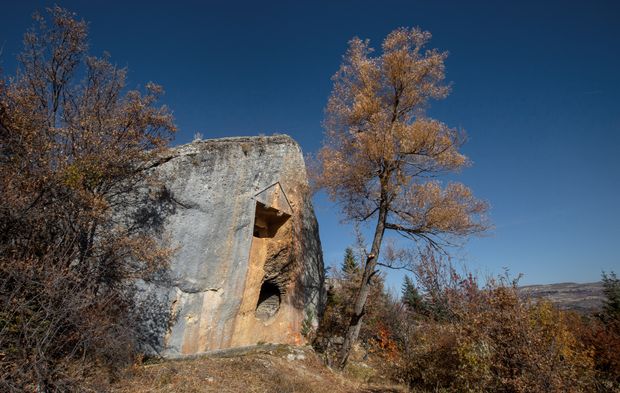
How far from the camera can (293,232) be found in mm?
10883

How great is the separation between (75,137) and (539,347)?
10038 mm

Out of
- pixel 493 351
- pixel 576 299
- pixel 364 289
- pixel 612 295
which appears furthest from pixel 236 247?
pixel 576 299

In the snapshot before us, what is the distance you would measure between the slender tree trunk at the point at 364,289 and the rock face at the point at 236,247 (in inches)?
67.3

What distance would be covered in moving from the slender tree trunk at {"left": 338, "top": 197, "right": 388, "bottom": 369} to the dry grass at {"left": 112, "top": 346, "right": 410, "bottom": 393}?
719 mm

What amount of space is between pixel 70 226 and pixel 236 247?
13.3 ft

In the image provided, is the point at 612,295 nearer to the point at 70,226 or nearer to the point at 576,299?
the point at 576,299

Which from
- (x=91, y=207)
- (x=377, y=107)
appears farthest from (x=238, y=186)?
(x=377, y=107)

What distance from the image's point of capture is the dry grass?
250 inches

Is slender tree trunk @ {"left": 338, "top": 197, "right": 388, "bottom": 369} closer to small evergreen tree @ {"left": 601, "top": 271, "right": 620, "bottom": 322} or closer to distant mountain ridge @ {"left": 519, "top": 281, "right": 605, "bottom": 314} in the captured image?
distant mountain ridge @ {"left": 519, "top": 281, "right": 605, "bottom": 314}

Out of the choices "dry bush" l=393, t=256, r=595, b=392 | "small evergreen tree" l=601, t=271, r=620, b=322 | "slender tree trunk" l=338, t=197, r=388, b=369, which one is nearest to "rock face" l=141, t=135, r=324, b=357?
"slender tree trunk" l=338, t=197, r=388, b=369

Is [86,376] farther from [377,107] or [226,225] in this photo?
[377,107]

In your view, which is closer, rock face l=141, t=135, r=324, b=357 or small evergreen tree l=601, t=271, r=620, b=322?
rock face l=141, t=135, r=324, b=357

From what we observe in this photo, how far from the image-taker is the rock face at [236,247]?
877 centimetres

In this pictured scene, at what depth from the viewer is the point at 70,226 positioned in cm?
680
